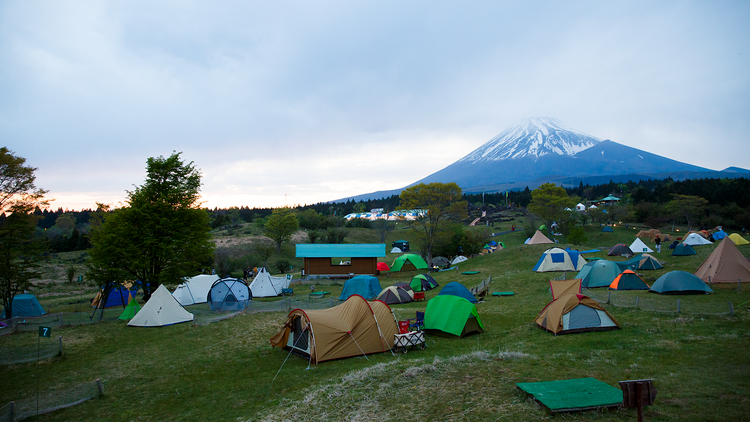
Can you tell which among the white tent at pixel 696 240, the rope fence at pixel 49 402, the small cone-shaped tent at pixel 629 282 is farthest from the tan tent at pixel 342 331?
the white tent at pixel 696 240

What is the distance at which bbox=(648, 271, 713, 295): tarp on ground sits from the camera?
53.7 feet

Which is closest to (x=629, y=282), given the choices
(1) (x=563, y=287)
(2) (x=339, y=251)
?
(1) (x=563, y=287)

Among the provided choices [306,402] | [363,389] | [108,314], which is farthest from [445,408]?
[108,314]

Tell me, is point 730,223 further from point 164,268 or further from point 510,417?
point 164,268

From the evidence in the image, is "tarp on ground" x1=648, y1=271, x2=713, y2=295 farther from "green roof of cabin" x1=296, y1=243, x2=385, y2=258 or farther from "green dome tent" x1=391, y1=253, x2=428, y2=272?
"green roof of cabin" x1=296, y1=243, x2=385, y2=258

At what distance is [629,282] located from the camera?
749 inches

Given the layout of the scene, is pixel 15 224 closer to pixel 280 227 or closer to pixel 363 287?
pixel 363 287

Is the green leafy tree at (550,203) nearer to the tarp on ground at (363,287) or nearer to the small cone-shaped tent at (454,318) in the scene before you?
the tarp on ground at (363,287)

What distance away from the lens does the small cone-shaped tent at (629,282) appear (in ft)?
61.8

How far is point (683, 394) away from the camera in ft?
22.6

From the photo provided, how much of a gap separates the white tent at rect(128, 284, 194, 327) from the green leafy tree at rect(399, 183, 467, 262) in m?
24.8

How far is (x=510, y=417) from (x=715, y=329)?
9517mm

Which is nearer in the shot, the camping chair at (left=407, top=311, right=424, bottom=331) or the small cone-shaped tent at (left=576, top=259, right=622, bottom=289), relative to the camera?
the camping chair at (left=407, top=311, right=424, bottom=331)

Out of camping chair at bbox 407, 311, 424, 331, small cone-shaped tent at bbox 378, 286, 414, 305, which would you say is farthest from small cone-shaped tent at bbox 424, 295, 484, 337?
small cone-shaped tent at bbox 378, 286, 414, 305
